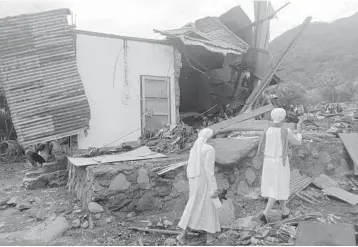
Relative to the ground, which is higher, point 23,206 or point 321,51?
point 321,51

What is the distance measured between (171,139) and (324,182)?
11.7 feet

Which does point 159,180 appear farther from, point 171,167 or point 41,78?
point 41,78

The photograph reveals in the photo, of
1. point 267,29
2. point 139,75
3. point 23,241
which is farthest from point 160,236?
point 267,29

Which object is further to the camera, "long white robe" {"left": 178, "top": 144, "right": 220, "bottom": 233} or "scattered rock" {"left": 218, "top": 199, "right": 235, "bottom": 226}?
"scattered rock" {"left": 218, "top": 199, "right": 235, "bottom": 226}

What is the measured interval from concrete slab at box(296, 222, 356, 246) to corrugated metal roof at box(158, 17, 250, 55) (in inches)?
249

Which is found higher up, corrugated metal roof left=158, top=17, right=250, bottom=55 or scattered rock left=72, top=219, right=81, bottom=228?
corrugated metal roof left=158, top=17, right=250, bottom=55

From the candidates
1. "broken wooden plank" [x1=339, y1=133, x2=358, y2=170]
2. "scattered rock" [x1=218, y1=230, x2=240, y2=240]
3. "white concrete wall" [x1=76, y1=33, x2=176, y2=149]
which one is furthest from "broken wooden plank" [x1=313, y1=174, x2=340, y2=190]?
"white concrete wall" [x1=76, y1=33, x2=176, y2=149]

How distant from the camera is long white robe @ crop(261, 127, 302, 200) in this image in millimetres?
5266

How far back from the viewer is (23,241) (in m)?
5.68

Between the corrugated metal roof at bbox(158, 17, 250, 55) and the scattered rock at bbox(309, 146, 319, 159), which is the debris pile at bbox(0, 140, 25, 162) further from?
the scattered rock at bbox(309, 146, 319, 159)

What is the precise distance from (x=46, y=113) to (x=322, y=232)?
687 centimetres

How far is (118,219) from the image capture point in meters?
6.31

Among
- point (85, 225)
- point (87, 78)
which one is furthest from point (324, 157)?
point (87, 78)

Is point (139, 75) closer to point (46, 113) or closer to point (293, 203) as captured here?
point (46, 113)
